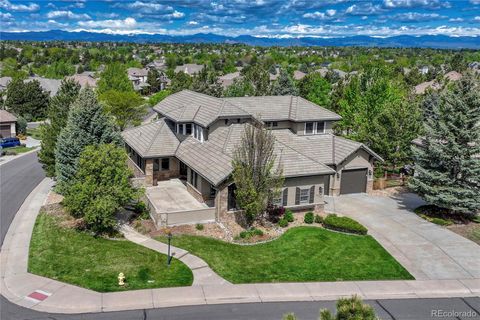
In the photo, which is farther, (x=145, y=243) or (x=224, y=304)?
(x=145, y=243)

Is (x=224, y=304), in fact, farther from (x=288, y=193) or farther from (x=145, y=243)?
(x=288, y=193)

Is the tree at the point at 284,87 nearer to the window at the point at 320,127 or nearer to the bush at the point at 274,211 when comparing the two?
the window at the point at 320,127

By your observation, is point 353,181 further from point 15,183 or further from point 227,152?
point 15,183

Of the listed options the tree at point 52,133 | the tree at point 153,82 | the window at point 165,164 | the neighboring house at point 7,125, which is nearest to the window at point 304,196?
the window at point 165,164

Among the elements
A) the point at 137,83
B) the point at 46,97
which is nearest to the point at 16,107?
the point at 46,97

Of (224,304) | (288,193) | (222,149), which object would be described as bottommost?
(224,304)
